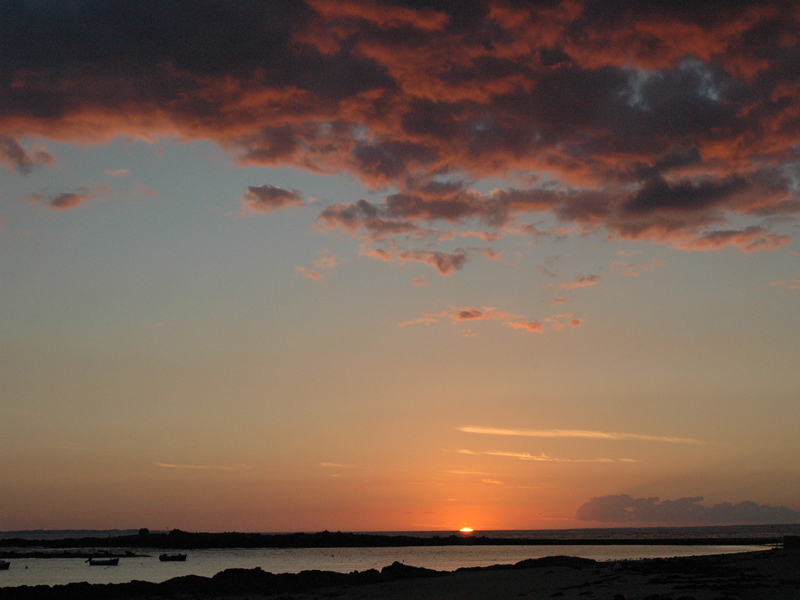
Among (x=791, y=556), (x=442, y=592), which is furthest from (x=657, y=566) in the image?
(x=442, y=592)

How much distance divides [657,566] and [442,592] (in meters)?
9.36

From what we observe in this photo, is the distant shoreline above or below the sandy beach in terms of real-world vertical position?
below

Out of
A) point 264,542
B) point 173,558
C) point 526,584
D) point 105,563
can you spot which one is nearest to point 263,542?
point 264,542

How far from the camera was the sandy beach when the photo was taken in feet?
69.1

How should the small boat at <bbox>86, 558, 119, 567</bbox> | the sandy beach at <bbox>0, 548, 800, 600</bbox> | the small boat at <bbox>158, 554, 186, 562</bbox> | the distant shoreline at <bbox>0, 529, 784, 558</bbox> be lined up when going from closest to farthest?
the sandy beach at <bbox>0, 548, 800, 600</bbox>
the small boat at <bbox>86, 558, 119, 567</bbox>
the small boat at <bbox>158, 554, 186, 562</bbox>
the distant shoreline at <bbox>0, 529, 784, 558</bbox>

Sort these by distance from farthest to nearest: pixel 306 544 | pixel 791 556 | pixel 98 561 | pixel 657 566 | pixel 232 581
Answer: pixel 306 544, pixel 98 561, pixel 232 581, pixel 657 566, pixel 791 556

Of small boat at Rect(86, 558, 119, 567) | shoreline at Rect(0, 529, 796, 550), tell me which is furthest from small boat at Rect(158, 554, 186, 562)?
shoreline at Rect(0, 529, 796, 550)

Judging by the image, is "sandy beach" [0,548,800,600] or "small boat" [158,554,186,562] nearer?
"sandy beach" [0,548,800,600]

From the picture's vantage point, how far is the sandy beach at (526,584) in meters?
21.1

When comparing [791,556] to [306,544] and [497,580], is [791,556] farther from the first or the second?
[306,544]

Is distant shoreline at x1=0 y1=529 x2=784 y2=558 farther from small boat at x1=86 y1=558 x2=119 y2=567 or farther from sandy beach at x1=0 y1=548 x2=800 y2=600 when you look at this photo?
sandy beach at x1=0 y1=548 x2=800 y2=600

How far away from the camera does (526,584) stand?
28766 millimetres

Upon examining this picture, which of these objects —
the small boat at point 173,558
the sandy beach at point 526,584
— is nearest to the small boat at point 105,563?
the small boat at point 173,558

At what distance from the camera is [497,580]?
106ft
